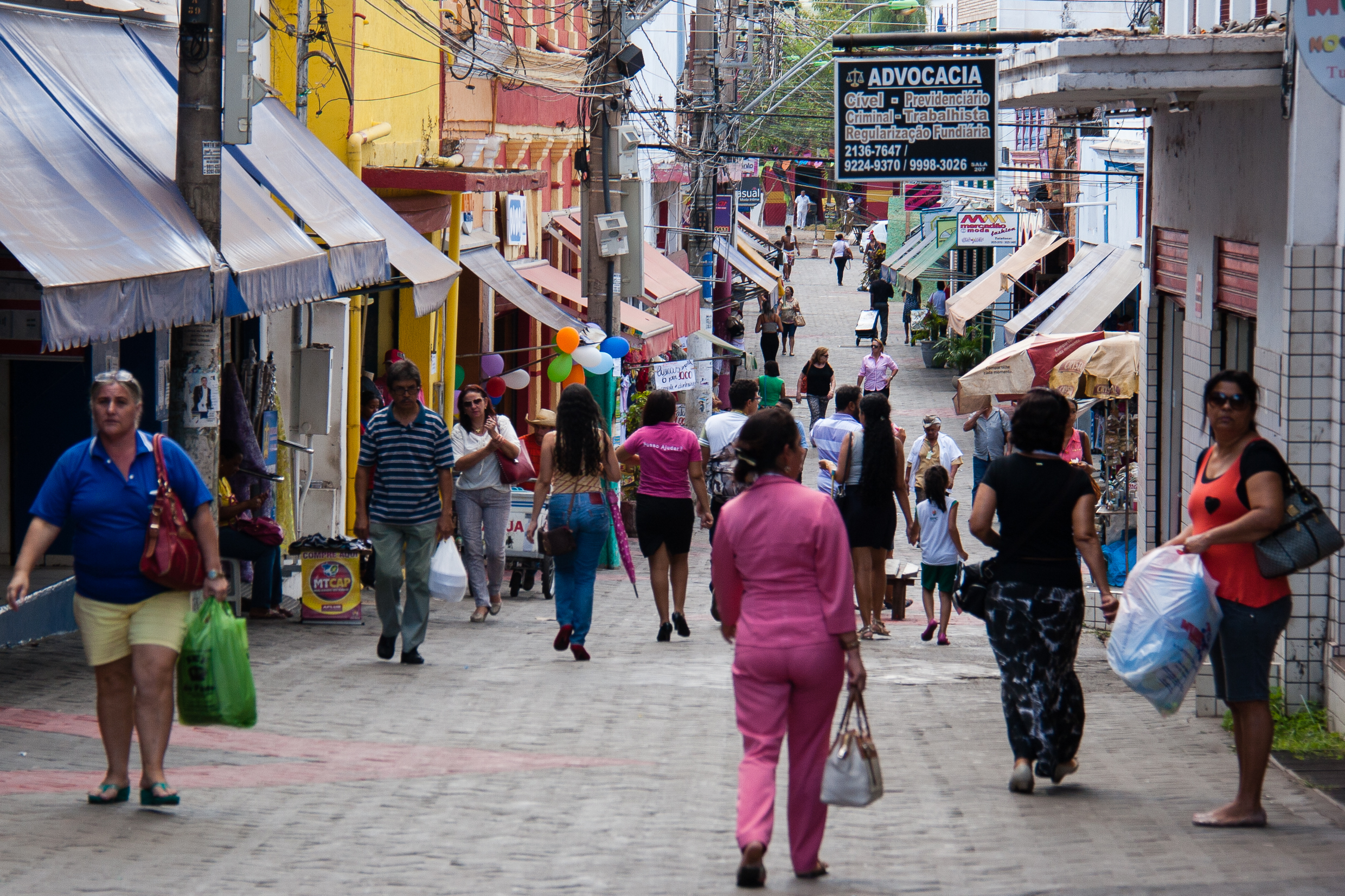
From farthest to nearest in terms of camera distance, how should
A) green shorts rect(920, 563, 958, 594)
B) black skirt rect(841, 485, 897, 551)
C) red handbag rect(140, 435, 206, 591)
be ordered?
1. green shorts rect(920, 563, 958, 594)
2. black skirt rect(841, 485, 897, 551)
3. red handbag rect(140, 435, 206, 591)

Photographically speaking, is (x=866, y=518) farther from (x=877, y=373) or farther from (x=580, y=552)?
(x=877, y=373)

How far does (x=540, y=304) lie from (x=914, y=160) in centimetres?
542

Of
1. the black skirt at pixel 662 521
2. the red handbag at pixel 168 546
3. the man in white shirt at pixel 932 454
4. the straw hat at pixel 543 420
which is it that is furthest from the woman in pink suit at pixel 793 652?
the man in white shirt at pixel 932 454

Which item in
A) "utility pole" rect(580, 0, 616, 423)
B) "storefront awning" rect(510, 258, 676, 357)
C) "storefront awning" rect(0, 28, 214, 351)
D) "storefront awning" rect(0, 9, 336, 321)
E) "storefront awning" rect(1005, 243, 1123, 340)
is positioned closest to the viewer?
"storefront awning" rect(0, 28, 214, 351)

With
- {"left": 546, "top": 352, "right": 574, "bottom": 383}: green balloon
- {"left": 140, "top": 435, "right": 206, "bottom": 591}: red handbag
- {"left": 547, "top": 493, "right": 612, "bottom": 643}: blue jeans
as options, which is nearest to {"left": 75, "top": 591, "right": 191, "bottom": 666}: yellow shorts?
{"left": 140, "top": 435, "right": 206, "bottom": 591}: red handbag

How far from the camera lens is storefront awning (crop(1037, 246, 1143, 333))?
21.3 metres

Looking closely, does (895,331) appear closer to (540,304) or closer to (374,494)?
(540,304)

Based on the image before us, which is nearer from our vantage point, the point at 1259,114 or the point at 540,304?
the point at 1259,114

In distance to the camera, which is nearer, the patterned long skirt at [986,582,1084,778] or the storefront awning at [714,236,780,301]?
the patterned long skirt at [986,582,1084,778]

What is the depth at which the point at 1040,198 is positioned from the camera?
29797 mm

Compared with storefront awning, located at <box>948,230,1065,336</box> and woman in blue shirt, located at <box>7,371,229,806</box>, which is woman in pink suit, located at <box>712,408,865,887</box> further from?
storefront awning, located at <box>948,230,1065,336</box>

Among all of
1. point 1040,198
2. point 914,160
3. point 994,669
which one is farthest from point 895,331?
point 994,669

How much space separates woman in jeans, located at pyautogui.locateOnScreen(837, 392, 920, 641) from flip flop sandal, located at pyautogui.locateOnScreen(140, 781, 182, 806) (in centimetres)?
590

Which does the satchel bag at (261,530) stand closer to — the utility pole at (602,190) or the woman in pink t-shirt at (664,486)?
the woman in pink t-shirt at (664,486)
